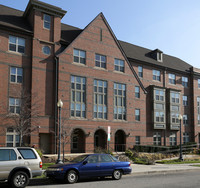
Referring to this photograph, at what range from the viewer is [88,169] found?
14.0 meters

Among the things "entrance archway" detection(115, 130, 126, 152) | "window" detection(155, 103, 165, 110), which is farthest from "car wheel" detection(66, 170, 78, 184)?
"window" detection(155, 103, 165, 110)

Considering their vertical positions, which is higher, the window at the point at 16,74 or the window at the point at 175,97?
the window at the point at 16,74

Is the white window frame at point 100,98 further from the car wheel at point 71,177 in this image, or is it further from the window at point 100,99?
the car wheel at point 71,177

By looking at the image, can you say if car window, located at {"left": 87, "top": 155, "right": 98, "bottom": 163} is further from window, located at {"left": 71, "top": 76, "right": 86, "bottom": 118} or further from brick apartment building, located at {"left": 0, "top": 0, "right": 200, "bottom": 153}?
window, located at {"left": 71, "top": 76, "right": 86, "bottom": 118}

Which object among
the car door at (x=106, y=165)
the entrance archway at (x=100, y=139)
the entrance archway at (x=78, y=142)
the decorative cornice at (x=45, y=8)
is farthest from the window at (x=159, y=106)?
the car door at (x=106, y=165)

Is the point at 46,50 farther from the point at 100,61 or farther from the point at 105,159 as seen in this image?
the point at 105,159

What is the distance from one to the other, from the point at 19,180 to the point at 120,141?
24309mm

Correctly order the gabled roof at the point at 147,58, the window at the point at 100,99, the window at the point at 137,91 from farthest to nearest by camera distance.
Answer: the gabled roof at the point at 147,58, the window at the point at 137,91, the window at the point at 100,99

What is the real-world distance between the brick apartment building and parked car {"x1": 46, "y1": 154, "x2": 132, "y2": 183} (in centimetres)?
1290

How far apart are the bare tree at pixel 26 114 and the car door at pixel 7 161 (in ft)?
40.5

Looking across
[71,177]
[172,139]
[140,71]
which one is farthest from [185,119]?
[71,177]

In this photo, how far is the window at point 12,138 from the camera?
2603 cm

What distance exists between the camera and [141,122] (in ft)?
120

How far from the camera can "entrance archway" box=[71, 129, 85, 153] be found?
100 feet
